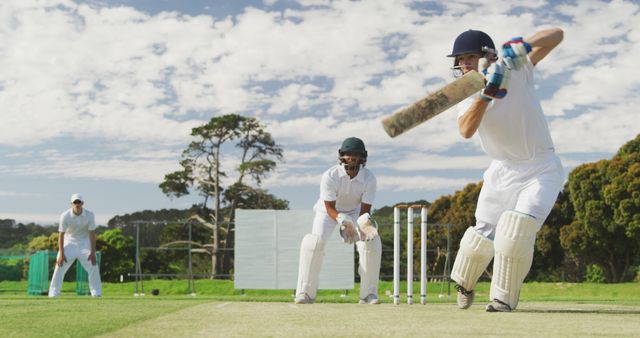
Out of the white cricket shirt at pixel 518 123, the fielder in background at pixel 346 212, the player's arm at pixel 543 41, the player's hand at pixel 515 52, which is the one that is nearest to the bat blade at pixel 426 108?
the player's hand at pixel 515 52

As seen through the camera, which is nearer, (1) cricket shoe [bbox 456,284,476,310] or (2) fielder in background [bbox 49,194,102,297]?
(1) cricket shoe [bbox 456,284,476,310]

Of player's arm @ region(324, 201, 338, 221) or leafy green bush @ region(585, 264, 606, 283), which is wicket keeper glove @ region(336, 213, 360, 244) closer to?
player's arm @ region(324, 201, 338, 221)

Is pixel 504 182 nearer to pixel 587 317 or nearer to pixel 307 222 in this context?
pixel 587 317

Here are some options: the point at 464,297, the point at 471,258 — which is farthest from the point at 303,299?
the point at 471,258

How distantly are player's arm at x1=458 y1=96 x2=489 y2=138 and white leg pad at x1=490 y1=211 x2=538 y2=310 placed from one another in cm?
71

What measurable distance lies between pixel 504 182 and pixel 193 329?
9.91 ft

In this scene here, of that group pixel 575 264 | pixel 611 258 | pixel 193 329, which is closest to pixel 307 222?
pixel 193 329

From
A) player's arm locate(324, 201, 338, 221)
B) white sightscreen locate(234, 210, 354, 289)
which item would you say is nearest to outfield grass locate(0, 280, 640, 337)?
player's arm locate(324, 201, 338, 221)

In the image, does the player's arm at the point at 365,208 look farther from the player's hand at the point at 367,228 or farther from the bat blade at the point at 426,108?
the bat blade at the point at 426,108

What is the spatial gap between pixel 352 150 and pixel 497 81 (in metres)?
3.08

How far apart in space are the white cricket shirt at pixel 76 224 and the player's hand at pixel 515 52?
409 inches

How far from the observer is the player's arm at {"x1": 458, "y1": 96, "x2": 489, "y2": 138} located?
5.53m

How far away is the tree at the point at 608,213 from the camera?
38500 mm

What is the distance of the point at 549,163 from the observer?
19.8 ft
